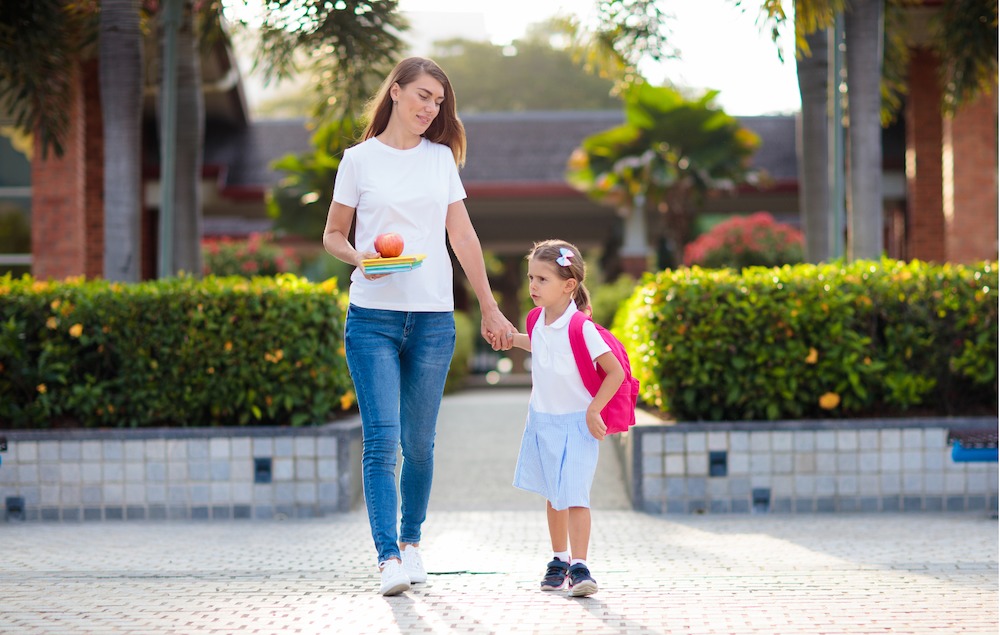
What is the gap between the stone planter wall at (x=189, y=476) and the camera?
257 inches

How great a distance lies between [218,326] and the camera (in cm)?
656

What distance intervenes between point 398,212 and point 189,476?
306 centimetres

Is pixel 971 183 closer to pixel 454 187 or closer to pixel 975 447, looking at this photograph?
pixel 975 447

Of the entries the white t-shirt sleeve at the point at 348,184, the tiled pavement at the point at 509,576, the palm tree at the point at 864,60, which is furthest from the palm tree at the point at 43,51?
the white t-shirt sleeve at the point at 348,184

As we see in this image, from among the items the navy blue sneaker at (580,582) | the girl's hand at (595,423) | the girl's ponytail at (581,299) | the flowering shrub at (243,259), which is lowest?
the navy blue sneaker at (580,582)

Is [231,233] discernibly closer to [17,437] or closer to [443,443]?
[443,443]

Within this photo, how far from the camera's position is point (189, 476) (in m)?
6.52

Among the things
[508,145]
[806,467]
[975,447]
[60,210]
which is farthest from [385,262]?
[508,145]

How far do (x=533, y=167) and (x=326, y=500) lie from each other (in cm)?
1466

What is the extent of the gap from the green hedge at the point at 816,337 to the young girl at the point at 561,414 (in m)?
2.49

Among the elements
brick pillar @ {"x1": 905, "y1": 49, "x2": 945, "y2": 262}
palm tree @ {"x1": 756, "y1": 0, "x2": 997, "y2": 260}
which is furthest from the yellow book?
brick pillar @ {"x1": 905, "y1": 49, "x2": 945, "y2": 262}

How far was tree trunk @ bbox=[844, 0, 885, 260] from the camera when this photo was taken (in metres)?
8.23

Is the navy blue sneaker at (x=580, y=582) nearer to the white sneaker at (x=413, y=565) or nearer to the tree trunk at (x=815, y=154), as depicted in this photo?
the white sneaker at (x=413, y=565)

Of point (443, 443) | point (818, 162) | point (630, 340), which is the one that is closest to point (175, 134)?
A: point (443, 443)
